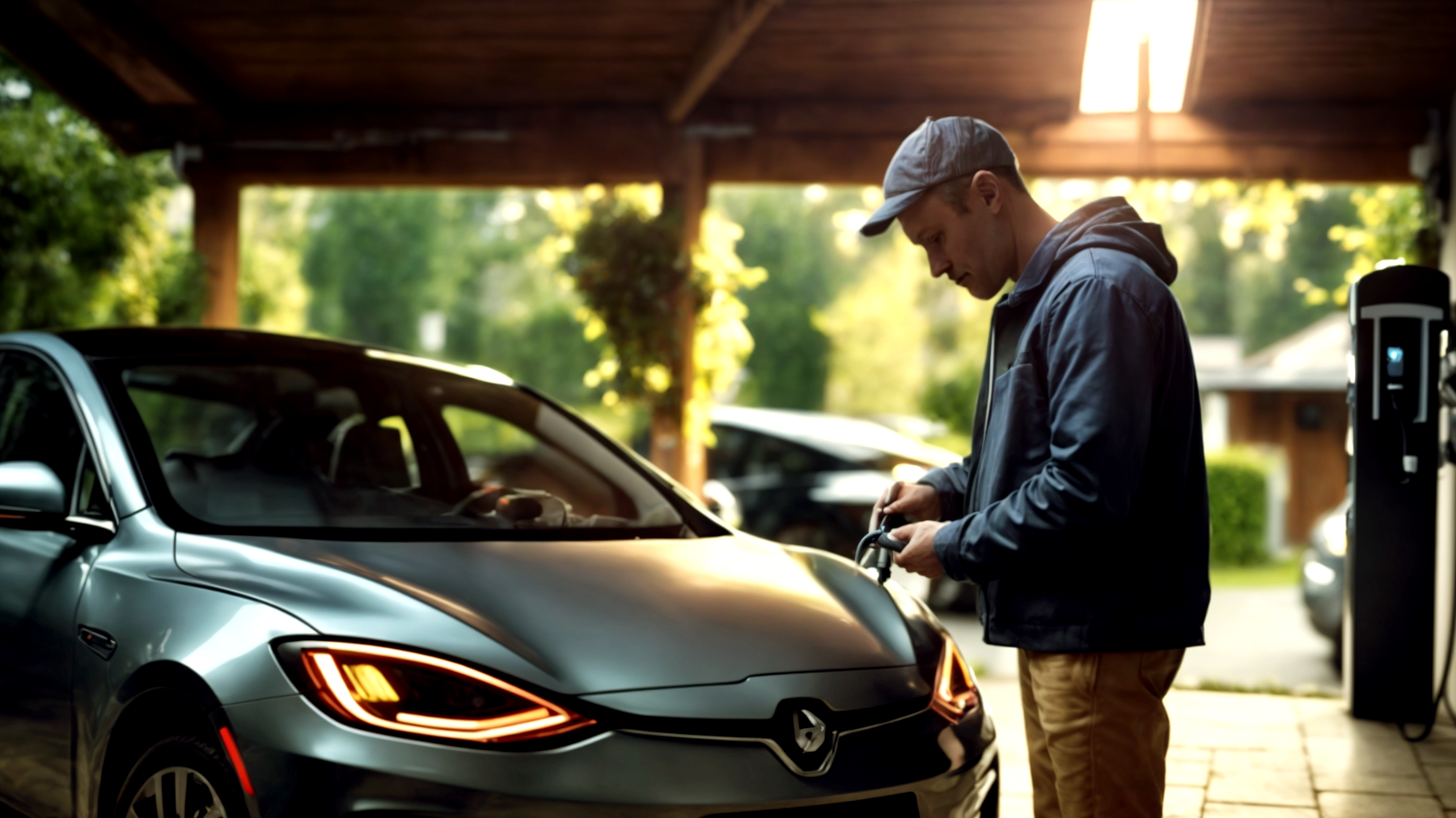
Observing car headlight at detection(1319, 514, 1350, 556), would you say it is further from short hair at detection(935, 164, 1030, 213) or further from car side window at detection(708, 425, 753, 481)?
short hair at detection(935, 164, 1030, 213)

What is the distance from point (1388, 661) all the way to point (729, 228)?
14.9 feet

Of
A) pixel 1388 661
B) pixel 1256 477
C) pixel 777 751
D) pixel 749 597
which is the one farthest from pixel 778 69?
pixel 1256 477

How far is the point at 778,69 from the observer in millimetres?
7453

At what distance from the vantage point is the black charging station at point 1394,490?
5066mm

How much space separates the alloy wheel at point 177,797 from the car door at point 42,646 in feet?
1.13

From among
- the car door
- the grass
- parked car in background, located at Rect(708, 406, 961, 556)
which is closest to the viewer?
the car door

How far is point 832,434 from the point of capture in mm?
9922

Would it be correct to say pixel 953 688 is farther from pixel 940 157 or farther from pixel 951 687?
pixel 940 157

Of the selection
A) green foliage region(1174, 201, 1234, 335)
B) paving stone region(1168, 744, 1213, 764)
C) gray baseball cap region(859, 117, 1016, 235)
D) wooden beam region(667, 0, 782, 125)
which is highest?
green foliage region(1174, 201, 1234, 335)

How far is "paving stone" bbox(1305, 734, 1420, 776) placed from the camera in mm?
4727

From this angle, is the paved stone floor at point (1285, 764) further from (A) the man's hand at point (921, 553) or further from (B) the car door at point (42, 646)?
(B) the car door at point (42, 646)

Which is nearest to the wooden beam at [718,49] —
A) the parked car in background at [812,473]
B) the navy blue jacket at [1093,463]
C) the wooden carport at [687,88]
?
the wooden carport at [687,88]

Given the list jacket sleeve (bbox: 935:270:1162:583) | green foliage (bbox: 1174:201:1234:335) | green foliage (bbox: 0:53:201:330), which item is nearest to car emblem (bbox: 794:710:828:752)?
jacket sleeve (bbox: 935:270:1162:583)

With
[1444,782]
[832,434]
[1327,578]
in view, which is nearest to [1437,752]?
[1444,782]
